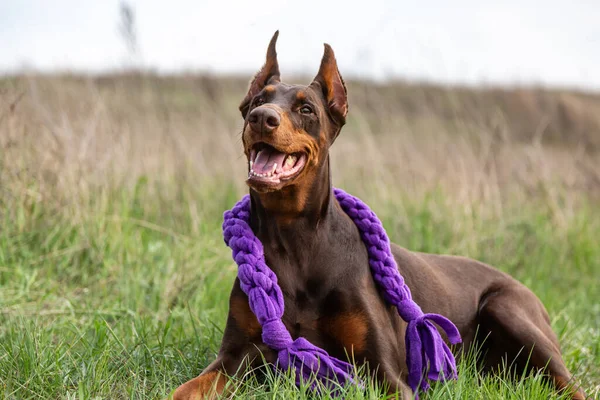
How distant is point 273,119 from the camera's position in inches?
110

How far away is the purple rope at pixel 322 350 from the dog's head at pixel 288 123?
391mm

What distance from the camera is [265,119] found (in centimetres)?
278

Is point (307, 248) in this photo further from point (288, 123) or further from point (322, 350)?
point (288, 123)

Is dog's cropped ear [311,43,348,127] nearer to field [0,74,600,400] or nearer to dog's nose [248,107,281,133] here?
dog's nose [248,107,281,133]

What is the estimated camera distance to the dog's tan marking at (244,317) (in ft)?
10.1

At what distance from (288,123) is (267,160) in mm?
163

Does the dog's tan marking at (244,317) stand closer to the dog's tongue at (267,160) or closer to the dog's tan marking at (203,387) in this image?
the dog's tan marking at (203,387)

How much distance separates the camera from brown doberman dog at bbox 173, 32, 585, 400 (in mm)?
2883

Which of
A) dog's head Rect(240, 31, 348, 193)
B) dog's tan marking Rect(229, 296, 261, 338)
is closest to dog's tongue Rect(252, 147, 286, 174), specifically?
dog's head Rect(240, 31, 348, 193)

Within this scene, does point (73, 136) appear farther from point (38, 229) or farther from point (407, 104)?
point (407, 104)

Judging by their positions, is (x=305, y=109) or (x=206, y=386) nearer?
(x=206, y=386)

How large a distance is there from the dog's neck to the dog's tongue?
163 mm

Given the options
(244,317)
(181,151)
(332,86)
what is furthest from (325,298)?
(181,151)

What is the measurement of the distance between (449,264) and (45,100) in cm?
428
